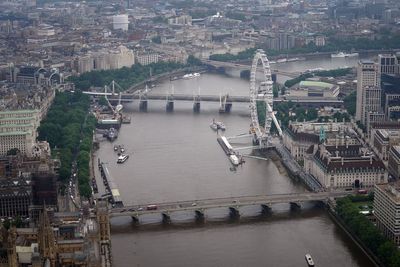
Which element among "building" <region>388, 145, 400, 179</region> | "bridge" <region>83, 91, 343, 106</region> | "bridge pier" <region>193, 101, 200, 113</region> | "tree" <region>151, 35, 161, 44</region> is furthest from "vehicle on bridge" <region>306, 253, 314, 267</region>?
"tree" <region>151, 35, 161, 44</region>


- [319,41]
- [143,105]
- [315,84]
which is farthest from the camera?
[319,41]

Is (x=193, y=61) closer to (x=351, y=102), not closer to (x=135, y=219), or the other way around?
(x=351, y=102)

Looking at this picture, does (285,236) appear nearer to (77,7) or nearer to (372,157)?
(372,157)

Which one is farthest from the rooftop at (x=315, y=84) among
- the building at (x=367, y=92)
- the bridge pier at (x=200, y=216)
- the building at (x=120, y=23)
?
the building at (x=120, y=23)

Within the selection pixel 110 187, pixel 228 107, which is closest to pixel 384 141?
pixel 110 187

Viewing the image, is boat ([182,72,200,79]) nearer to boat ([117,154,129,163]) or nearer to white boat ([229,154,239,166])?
boat ([117,154,129,163])

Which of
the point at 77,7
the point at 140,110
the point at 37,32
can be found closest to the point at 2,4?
the point at 77,7
